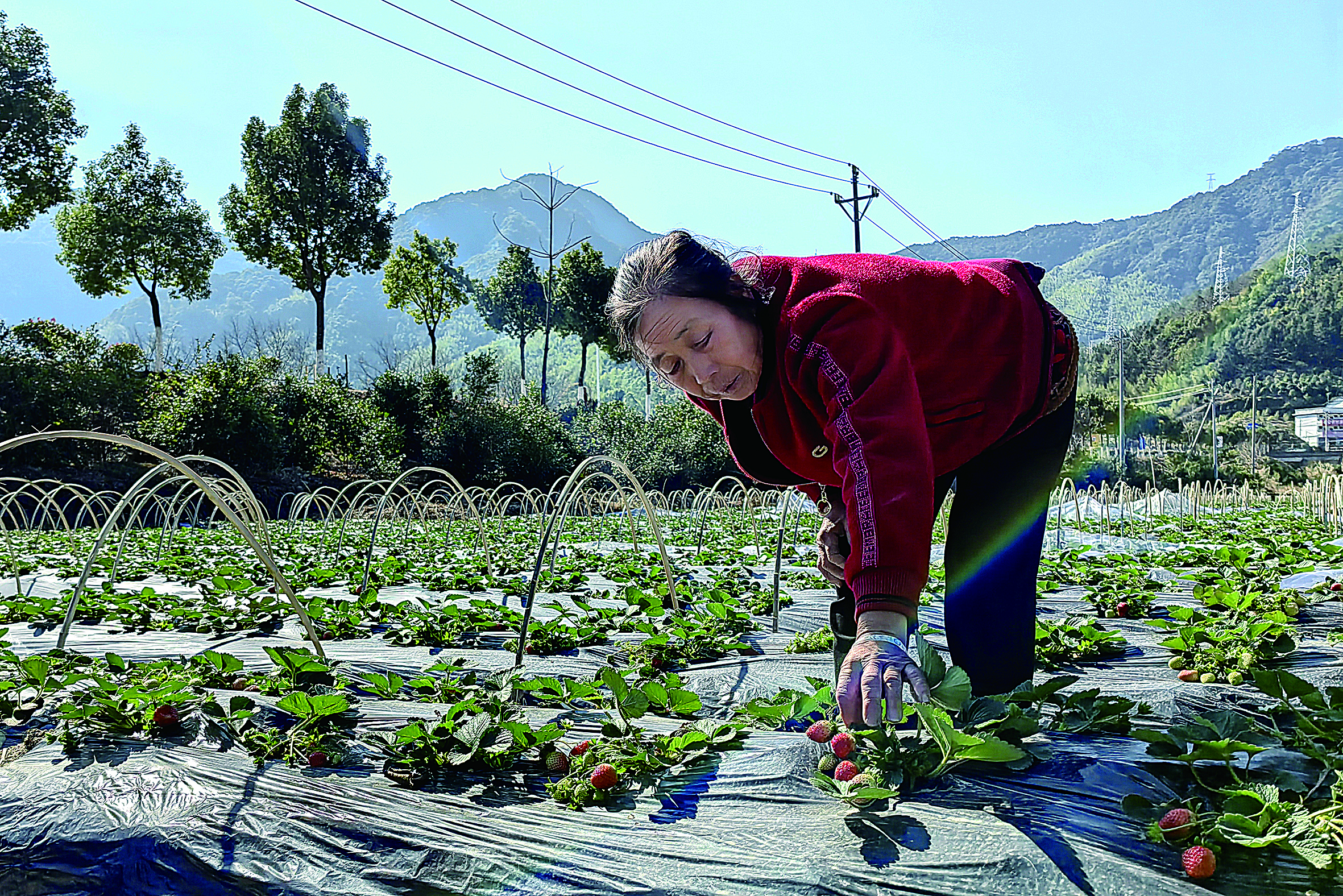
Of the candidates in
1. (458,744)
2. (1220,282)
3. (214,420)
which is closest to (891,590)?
(458,744)

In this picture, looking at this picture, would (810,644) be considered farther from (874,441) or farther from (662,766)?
(874,441)

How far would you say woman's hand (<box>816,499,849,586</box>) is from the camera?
6.31 ft

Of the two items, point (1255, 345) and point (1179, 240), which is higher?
point (1179, 240)

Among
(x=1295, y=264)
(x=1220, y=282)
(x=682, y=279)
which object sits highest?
(x=1220, y=282)

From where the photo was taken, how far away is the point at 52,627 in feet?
11.2

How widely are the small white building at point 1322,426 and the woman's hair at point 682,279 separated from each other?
59206 millimetres

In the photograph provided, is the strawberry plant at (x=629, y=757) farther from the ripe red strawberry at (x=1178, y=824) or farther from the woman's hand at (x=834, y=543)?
the ripe red strawberry at (x=1178, y=824)

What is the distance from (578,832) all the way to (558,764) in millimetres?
255

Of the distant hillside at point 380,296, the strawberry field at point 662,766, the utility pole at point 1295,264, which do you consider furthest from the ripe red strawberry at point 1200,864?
the distant hillside at point 380,296

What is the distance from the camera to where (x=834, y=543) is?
1.92 meters

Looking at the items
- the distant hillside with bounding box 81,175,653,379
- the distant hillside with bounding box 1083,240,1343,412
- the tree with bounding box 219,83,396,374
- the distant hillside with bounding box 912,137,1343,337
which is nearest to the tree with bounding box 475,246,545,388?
the tree with bounding box 219,83,396,374

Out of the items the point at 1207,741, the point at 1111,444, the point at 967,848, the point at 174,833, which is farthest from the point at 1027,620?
the point at 1111,444

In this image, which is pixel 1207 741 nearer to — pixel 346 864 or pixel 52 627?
pixel 346 864

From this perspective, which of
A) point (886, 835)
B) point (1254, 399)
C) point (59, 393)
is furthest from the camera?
point (1254, 399)
